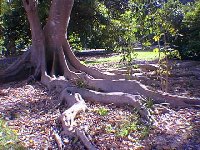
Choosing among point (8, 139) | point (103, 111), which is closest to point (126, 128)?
point (103, 111)

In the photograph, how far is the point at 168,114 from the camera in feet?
19.5

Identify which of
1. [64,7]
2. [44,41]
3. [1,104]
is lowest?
[1,104]

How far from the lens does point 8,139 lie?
5.60 metres

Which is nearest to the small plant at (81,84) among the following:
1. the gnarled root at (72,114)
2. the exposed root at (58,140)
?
the gnarled root at (72,114)

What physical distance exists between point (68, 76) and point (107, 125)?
4.05 meters

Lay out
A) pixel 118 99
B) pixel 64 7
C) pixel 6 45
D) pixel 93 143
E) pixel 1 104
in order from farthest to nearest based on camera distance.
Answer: pixel 6 45, pixel 64 7, pixel 1 104, pixel 118 99, pixel 93 143

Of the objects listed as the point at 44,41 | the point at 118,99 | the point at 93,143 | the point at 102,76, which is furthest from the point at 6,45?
the point at 93,143

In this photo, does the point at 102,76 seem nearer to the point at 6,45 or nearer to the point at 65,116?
the point at 65,116

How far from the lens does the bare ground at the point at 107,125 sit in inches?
196

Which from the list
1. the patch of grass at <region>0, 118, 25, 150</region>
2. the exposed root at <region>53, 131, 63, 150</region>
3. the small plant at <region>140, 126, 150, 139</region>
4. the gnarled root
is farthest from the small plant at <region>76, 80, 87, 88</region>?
the small plant at <region>140, 126, 150, 139</region>

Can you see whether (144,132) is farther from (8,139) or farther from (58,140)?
(8,139)

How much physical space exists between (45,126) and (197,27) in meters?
10.2

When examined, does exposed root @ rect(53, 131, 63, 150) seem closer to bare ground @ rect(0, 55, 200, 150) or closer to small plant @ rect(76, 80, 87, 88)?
bare ground @ rect(0, 55, 200, 150)

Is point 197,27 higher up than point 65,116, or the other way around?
point 197,27
